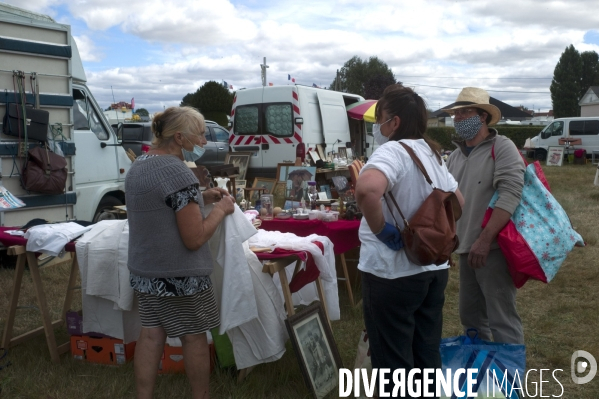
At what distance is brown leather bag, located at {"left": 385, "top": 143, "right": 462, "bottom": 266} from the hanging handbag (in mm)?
698

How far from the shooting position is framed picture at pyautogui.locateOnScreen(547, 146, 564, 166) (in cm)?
2038

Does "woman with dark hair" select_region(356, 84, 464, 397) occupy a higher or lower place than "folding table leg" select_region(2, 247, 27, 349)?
higher

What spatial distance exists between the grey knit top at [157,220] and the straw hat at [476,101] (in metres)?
1.52

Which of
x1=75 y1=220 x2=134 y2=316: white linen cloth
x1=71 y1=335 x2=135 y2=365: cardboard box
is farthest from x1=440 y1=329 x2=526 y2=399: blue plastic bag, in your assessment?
x1=71 y1=335 x2=135 y2=365: cardboard box

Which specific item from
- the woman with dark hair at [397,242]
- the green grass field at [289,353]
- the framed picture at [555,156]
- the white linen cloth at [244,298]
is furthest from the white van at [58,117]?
the framed picture at [555,156]

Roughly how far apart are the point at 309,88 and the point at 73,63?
5459mm

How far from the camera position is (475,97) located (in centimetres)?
307

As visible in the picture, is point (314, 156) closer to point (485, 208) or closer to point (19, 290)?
point (19, 290)

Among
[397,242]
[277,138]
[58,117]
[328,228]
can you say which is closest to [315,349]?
[328,228]

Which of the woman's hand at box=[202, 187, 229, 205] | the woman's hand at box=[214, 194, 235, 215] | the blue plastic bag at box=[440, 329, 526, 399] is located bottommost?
the blue plastic bag at box=[440, 329, 526, 399]

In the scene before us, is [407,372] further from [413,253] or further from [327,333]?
[327,333]

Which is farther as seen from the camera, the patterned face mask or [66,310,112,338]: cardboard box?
[66,310,112,338]: cardboard box

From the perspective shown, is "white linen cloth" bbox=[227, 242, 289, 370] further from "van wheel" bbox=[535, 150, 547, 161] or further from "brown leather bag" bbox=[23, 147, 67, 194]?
"van wheel" bbox=[535, 150, 547, 161]

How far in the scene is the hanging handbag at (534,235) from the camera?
9.15ft
